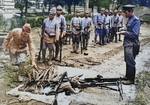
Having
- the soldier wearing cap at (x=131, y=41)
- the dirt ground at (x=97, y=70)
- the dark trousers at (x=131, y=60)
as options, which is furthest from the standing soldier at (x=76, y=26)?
the dark trousers at (x=131, y=60)

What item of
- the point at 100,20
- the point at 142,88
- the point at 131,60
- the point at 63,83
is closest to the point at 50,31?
the point at 131,60

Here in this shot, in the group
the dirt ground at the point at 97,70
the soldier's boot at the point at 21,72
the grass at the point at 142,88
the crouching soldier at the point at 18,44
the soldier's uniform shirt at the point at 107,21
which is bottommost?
the grass at the point at 142,88

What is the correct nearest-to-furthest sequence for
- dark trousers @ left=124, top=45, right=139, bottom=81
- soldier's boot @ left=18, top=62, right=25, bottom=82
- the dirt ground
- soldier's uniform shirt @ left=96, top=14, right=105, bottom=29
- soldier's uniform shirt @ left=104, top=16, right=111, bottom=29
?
the dirt ground < dark trousers @ left=124, top=45, right=139, bottom=81 < soldier's boot @ left=18, top=62, right=25, bottom=82 < soldier's uniform shirt @ left=96, top=14, right=105, bottom=29 < soldier's uniform shirt @ left=104, top=16, right=111, bottom=29

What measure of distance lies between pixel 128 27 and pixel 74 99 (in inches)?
94.9

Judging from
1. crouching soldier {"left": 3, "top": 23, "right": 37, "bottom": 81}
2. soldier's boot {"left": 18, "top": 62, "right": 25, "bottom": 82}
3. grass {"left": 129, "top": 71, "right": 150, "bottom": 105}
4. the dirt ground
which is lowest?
grass {"left": 129, "top": 71, "right": 150, "bottom": 105}

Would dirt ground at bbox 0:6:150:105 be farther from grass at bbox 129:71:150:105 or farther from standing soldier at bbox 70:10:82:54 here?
standing soldier at bbox 70:10:82:54

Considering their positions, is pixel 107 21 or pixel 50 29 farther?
pixel 107 21

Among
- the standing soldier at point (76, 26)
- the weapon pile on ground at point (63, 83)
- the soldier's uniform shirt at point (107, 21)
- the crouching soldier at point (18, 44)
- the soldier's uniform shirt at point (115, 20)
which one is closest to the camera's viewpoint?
the weapon pile on ground at point (63, 83)

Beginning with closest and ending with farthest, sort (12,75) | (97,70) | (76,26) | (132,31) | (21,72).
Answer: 1. (132,31)
2. (21,72)
3. (12,75)
4. (97,70)
5. (76,26)

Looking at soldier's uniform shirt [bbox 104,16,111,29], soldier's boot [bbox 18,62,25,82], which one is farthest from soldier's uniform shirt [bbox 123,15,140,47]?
soldier's uniform shirt [bbox 104,16,111,29]

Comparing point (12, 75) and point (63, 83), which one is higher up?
point (63, 83)

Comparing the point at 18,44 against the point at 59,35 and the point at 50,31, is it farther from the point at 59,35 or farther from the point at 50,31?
the point at 59,35

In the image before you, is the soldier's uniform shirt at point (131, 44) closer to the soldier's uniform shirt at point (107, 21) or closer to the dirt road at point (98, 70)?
the dirt road at point (98, 70)

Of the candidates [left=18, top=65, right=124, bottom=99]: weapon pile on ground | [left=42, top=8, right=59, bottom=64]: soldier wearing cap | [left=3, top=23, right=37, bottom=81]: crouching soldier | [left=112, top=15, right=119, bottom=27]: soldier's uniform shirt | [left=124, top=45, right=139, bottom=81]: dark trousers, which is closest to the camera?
[left=18, top=65, right=124, bottom=99]: weapon pile on ground
